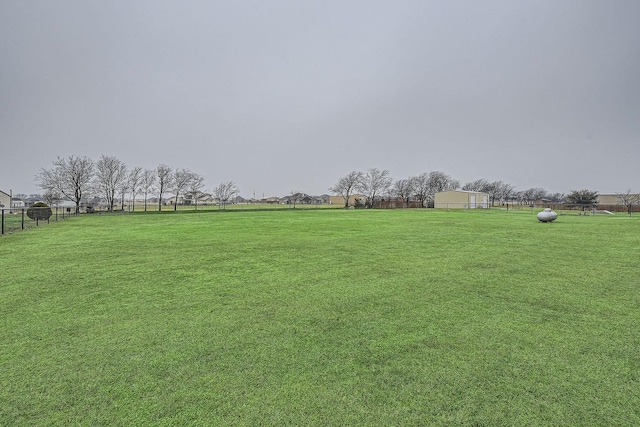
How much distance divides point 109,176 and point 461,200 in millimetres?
54487

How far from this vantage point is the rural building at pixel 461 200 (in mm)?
43406

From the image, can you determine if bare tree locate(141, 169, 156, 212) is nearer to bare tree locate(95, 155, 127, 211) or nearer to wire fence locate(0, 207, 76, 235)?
bare tree locate(95, 155, 127, 211)

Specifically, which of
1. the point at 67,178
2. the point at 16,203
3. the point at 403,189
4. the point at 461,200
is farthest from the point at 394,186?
the point at 16,203

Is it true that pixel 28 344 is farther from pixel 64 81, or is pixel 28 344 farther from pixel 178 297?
pixel 64 81

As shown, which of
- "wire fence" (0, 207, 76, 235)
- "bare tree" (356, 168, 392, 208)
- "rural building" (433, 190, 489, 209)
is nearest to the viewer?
"wire fence" (0, 207, 76, 235)

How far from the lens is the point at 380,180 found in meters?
64.1

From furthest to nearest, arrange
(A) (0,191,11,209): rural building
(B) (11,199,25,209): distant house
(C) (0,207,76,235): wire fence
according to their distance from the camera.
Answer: (B) (11,199,25,209): distant house → (A) (0,191,11,209): rural building → (C) (0,207,76,235): wire fence

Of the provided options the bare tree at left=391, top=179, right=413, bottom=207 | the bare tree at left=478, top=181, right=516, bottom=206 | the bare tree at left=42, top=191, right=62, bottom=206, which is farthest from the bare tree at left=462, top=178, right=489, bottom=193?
the bare tree at left=42, top=191, right=62, bottom=206

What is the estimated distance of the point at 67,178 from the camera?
130 ft

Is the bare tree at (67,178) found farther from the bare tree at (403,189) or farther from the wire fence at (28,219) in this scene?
the bare tree at (403,189)

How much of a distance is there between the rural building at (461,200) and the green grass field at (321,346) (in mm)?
41665

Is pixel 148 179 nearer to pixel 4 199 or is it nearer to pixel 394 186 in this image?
pixel 4 199

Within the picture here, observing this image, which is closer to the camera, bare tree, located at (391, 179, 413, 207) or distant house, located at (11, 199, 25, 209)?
distant house, located at (11, 199, 25, 209)

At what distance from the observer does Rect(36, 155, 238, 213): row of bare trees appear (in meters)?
39.8
